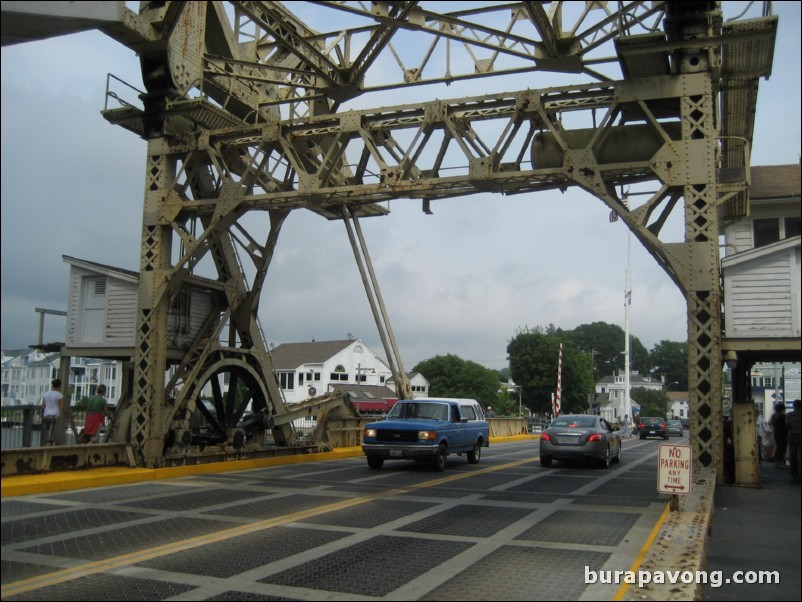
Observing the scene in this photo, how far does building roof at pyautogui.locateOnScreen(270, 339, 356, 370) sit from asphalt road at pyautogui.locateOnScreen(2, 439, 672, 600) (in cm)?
6171

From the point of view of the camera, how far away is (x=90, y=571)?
704 cm

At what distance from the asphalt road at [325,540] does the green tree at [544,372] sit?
6631 cm

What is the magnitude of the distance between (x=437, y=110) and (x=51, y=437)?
10.8 metres

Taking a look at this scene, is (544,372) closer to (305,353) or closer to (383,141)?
(305,353)

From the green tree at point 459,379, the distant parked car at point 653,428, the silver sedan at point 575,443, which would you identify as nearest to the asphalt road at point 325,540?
the silver sedan at point 575,443

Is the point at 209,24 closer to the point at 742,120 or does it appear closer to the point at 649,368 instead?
the point at 742,120

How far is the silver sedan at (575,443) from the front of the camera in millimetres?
18906

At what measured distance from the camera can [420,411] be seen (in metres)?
18.8

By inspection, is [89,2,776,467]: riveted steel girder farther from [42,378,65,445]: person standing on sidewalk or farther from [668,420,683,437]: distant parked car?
[668,420,683,437]: distant parked car

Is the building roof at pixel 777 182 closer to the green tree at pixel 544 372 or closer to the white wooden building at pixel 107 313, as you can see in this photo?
the white wooden building at pixel 107 313

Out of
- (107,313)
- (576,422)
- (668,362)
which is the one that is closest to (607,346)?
(668,362)

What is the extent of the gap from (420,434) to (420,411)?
1462 millimetres

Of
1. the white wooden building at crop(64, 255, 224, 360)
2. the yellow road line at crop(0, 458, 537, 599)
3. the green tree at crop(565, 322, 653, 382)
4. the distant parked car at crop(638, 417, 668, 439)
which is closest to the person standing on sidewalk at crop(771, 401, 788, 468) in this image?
the yellow road line at crop(0, 458, 537, 599)

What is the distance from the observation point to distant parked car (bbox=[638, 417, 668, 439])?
4728 cm
